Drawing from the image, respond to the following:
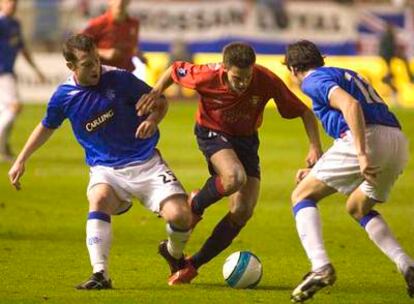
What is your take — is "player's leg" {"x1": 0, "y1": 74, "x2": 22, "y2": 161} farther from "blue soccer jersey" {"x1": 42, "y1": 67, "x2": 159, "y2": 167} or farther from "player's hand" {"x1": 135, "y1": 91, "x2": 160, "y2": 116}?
"player's hand" {"x1": 135, "y1": 91, "x2": 160, "y2": 116}

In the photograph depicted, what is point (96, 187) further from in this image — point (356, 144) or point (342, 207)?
point (342, 207)

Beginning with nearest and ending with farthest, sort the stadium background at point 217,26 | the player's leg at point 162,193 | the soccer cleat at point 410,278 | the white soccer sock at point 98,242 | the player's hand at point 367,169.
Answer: the player's hand at point 367,169
the soccer cleat at point 410,278
the white soccer sock at point 98,242
the player's leg at point 162,193
the stadium background at point 217,26

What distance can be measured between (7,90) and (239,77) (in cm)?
1198

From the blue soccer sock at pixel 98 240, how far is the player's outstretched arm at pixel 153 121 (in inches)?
29.3

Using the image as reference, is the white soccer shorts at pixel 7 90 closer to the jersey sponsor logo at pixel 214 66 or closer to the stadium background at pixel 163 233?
the stadium background at pixel 163 233

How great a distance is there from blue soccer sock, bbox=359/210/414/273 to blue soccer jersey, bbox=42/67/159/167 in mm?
1913

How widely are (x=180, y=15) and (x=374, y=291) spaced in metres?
34.0

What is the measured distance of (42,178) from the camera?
21.1 metres

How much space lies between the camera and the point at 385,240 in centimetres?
1116

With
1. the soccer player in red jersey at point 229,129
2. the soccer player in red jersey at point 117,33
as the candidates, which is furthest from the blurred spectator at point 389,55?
the soccer player in red jersey at point 229,129

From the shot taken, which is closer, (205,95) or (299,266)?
(205,95)

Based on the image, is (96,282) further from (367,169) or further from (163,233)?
(163,233)

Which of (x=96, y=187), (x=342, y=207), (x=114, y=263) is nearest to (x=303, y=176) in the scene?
(x=96, y=187)

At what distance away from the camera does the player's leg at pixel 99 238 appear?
11.2 m
